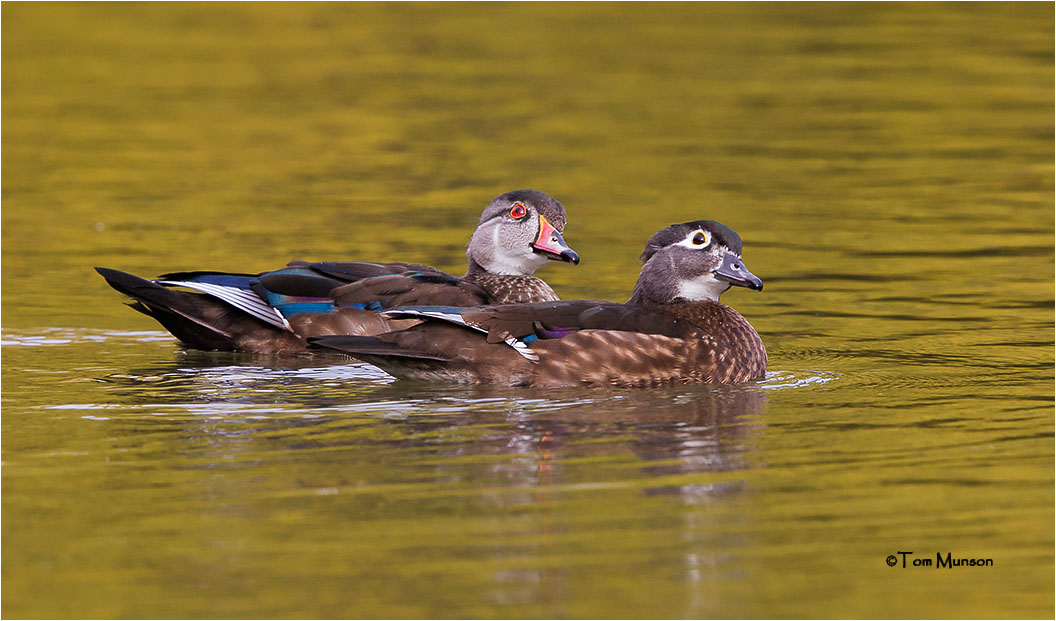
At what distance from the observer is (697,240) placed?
34.9 feet

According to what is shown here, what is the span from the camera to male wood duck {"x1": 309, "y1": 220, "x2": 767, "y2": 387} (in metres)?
10.2

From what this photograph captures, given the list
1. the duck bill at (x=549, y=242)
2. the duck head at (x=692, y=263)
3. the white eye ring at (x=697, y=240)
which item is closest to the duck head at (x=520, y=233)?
the duck bill at (x=549, y=242)

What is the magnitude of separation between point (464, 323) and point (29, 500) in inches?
120

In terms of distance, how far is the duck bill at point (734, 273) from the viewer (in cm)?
1048

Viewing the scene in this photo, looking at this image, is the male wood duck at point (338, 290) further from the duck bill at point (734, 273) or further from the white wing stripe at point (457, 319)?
the duck bill at point (734, 273)

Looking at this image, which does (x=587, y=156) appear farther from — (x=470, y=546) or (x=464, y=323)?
(x=470, y=546)

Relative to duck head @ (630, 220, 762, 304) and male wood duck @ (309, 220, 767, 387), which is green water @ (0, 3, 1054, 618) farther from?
duck head @ (630, 220, 762, 304)

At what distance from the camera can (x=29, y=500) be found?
790 cm

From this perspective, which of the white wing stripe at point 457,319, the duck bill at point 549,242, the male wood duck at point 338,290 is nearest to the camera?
the white wing stripe at point 457,319

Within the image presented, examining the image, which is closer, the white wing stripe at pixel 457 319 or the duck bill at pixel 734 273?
the white wing stripe at pixel 457 319

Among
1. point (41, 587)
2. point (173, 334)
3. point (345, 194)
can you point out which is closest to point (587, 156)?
point (345, 194)

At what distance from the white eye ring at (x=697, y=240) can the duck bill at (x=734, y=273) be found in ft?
0.49

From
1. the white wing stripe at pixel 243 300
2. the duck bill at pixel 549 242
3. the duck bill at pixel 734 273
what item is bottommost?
the white wing stripe at pixel 243 300

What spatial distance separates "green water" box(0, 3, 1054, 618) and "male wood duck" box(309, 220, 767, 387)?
195 millimetres
